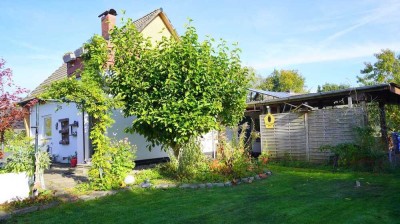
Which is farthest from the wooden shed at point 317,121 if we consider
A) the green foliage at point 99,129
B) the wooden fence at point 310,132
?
the green foliage at point 99,129

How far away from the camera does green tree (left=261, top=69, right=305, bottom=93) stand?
42.1 meters

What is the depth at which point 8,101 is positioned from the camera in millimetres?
6859

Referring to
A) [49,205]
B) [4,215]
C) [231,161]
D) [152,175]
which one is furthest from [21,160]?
[231,161]

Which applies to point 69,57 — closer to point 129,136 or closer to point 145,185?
point 129,136

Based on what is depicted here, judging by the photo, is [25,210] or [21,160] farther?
[21,160]

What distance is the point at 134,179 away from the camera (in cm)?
866

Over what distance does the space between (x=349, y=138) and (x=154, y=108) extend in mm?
6981

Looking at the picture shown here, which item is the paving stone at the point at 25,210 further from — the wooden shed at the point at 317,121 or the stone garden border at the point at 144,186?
the wooden shed at the point at 317,121

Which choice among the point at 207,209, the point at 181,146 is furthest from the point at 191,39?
the point at 207,209

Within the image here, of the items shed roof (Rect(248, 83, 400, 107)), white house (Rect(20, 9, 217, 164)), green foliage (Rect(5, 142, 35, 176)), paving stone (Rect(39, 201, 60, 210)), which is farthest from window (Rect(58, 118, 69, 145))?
shed roof (Rect(248, 83, 400, 107))

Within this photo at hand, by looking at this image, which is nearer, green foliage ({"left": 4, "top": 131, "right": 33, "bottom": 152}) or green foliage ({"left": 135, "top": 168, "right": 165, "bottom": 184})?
green foliage ({"left": 4, "top": 131, "right": 33, "bottom": 152})

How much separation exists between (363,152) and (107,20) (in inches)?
438

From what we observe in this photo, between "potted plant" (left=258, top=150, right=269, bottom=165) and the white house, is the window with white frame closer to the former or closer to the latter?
the white house

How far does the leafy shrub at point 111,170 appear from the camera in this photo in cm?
802
